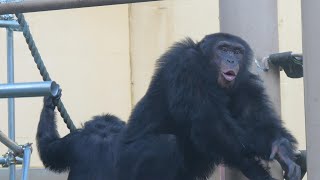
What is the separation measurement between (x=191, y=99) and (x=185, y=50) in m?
0.34

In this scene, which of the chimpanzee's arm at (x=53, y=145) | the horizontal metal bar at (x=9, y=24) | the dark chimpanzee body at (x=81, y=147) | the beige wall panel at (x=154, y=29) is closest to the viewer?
the horizontal metal bar at (x=9, y=24)

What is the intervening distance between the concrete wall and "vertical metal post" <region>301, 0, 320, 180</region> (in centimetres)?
407

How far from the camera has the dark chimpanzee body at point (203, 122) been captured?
10.5 feet

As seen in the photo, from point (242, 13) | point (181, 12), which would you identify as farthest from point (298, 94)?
point (242, 13)

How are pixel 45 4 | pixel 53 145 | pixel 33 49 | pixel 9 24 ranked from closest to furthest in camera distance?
1. pixel 45 4
2. pixel 33 49
3. pixel 9 24
4. pixel 53 145

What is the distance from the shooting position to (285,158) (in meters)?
2.95

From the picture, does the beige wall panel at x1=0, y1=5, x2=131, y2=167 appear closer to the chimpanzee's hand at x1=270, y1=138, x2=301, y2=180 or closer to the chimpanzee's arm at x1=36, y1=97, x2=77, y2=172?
the chimpanzee's arm at x1=36, y1=97, x2=77, y2=172

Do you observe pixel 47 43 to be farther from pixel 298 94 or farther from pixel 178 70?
pixel 178 70

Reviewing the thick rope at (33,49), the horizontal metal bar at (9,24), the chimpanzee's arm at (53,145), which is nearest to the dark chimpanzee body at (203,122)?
the thick rope at (33,49)

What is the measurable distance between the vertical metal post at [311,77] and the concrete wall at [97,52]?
407 centimetres

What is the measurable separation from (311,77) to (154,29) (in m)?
4.27

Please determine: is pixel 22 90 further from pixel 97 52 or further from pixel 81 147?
pixel 97 52

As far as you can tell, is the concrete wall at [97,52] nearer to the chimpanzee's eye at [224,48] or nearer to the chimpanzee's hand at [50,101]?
the chimpanzee's hand at [50,101]

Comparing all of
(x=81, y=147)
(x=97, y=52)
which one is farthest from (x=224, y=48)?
(x=97, y=52)
